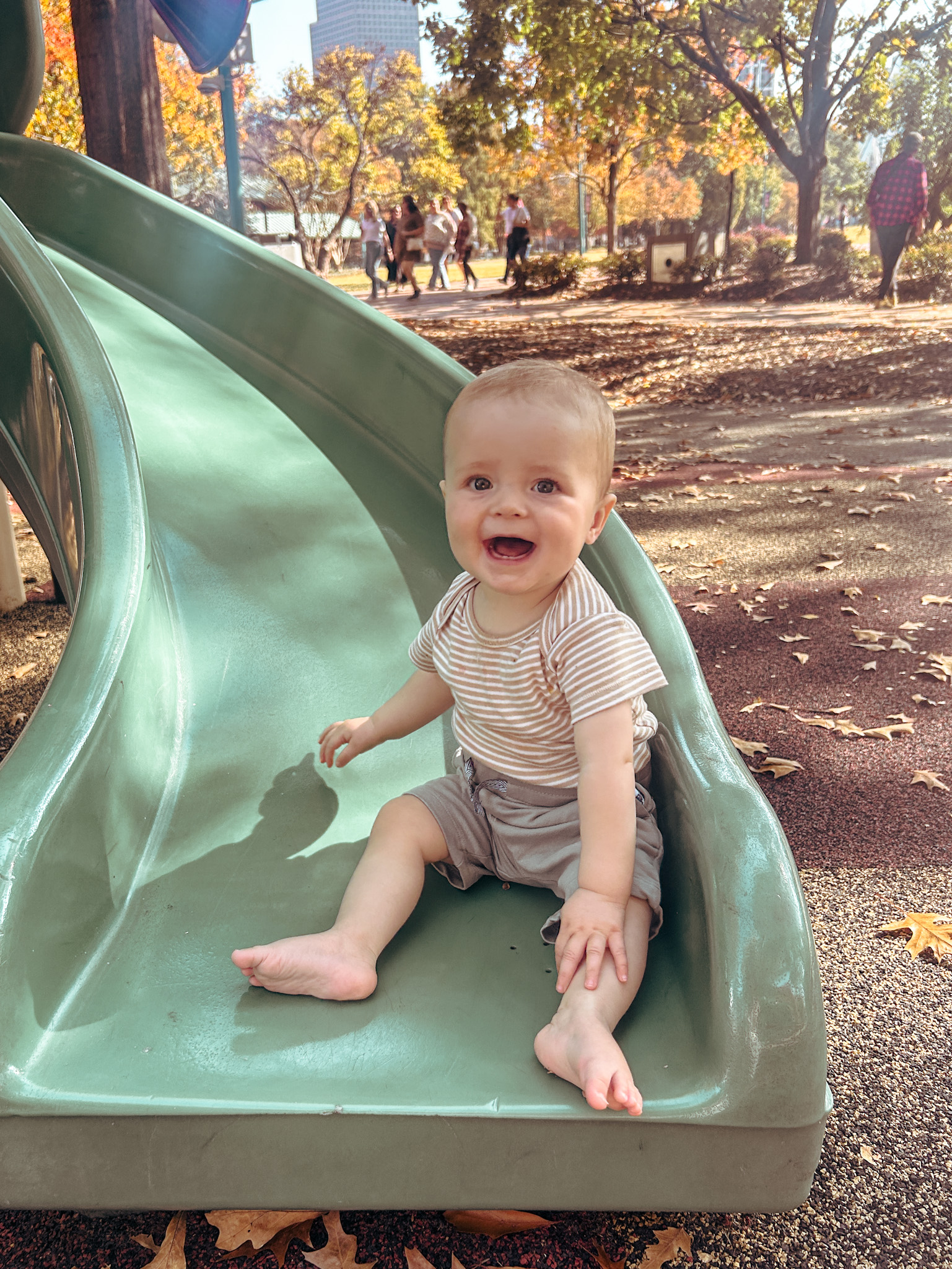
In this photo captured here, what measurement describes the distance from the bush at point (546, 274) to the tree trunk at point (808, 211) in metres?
4.26

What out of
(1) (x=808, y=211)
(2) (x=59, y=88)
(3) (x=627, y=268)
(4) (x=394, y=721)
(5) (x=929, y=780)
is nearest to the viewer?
(4) (x=394, y=721)

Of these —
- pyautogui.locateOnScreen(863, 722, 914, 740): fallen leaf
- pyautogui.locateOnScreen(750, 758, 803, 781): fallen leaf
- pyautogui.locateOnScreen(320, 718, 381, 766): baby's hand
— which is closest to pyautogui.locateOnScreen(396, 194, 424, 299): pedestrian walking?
pyautogui.locateOnScreen(863, 722, 914, 740): fallen leaf

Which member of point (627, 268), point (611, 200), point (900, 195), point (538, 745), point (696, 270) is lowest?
point (538, 745)

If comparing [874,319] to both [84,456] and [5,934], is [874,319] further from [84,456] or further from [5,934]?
[5,934]

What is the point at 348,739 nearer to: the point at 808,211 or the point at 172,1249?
the point at 172,1249

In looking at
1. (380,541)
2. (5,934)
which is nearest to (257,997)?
(5,934)

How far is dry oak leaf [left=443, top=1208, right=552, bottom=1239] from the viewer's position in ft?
4.79

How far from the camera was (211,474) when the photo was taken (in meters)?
3.14

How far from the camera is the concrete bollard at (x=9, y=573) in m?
4.40

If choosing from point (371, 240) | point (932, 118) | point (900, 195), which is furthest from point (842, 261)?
point (371, 240)

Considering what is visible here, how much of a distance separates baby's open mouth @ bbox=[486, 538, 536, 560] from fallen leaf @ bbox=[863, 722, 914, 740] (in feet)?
6.20

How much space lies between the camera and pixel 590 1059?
1262 mm

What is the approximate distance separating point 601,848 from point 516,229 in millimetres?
21049

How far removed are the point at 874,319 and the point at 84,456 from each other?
534 inches
